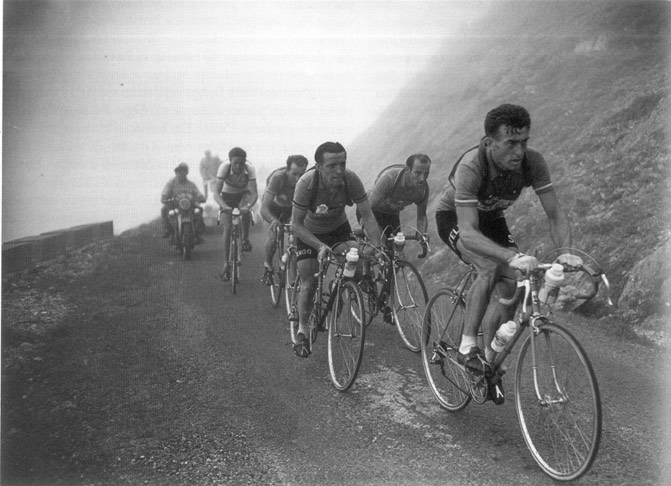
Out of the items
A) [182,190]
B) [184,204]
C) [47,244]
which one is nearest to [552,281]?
[47,244]

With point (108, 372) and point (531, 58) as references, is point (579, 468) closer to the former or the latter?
point (108, 372)

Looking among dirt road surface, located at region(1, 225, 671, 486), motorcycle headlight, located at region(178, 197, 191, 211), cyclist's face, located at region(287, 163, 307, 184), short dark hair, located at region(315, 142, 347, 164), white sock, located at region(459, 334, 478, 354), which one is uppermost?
short dark hair, located at region(315, 142, 347, 164)

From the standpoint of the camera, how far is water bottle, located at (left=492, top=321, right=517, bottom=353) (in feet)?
11.0

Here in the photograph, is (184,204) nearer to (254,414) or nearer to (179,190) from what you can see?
(179,190)

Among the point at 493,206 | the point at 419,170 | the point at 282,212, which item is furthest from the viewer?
the point at 282,212

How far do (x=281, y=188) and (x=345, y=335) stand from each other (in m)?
3.34

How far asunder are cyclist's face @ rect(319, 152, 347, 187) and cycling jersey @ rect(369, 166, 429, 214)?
1.50 metres

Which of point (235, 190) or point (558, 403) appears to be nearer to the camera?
point (558, 403)

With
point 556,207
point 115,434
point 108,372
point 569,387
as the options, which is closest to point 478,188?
point 556,207

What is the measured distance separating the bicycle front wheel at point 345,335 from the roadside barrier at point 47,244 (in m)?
3.05

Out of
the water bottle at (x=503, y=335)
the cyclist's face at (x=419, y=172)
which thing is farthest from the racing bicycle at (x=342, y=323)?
the cyclist's face at (x=419, y=172)

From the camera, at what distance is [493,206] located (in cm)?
376

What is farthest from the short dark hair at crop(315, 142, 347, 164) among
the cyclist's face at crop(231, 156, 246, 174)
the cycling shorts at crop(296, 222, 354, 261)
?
the cyclist's face at crop(231, 156, 246, 174)

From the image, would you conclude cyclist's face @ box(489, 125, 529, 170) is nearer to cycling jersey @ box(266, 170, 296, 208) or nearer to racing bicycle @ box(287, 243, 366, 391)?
racing bicycle @ box(287, 243, 366, 391)
